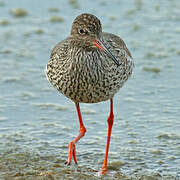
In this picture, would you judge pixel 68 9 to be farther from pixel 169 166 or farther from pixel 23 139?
pixel 169 166

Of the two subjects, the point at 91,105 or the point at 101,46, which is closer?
the point at 101,46

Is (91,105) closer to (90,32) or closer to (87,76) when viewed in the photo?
(87,76)

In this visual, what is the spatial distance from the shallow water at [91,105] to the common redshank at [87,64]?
75 cm

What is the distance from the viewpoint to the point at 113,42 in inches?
304

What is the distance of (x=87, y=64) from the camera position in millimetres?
7109

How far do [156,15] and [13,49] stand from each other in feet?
11.1

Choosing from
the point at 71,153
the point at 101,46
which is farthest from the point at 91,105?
the point at 101,46

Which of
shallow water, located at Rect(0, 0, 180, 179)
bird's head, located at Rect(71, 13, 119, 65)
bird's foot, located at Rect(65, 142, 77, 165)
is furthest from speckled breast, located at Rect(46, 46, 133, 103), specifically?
shallow water, located at Rect(0, 0, 180, 179)

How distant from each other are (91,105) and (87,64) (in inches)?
102

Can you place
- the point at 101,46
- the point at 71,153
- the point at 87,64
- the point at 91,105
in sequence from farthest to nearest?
1. the point at 91,105
2. the point at 71,153
3. the point at 87,64
4. the point at 101,46

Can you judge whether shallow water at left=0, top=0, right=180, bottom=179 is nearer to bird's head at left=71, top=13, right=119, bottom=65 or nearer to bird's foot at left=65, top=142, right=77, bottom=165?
bird's foot at left=65, top=142, right=77, bottom=165

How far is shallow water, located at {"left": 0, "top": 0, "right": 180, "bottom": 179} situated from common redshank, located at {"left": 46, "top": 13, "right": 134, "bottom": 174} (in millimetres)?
752

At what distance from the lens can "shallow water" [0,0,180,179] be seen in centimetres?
786

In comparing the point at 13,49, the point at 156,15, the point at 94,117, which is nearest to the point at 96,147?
the point at 94,117
